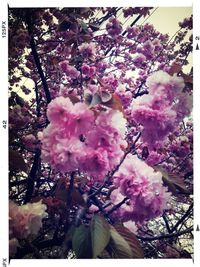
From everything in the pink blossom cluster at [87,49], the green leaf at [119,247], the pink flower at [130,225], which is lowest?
the green leaf at [119,247]

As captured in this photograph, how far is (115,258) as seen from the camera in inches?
31.5

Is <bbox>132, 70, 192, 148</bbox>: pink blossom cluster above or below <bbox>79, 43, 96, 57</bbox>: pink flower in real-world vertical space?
below

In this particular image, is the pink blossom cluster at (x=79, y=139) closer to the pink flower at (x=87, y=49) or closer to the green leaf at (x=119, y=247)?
the green leaf at (x=119, y=247)

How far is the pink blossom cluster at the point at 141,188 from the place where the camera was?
743 mm

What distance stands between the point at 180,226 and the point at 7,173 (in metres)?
0.66

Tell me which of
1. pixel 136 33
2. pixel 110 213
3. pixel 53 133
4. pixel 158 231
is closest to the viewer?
pixel 53 133

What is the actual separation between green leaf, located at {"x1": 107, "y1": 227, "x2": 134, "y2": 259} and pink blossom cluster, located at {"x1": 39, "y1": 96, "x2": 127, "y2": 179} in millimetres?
184

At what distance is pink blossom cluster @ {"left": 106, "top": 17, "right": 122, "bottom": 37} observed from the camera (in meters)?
1.27

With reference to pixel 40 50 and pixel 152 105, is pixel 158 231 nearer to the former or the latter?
pixel 152 105

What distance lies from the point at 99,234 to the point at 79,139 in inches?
9.4

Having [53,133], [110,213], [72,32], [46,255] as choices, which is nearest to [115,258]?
[110,213]

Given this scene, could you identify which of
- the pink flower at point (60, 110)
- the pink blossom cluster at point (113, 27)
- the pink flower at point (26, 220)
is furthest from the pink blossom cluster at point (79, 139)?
the pink blossom cluster at point (113, 27)

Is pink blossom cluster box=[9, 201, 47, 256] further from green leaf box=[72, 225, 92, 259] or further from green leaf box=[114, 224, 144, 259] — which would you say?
green leaf box=[114, 224, 144, 259]

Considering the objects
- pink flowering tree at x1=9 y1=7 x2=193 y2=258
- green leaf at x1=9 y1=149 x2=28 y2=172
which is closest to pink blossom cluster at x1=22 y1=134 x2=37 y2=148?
pink flowering tree at x1=9 y1=7 x2=193 y2=258
